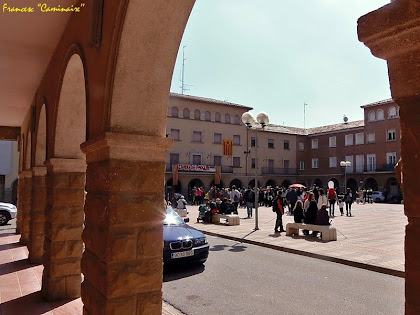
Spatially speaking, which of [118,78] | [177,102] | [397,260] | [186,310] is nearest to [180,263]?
[186,310]

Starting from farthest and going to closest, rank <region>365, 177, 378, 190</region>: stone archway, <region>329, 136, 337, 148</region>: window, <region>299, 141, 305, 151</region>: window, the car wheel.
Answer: <region>299, 141, 305, 151</region>: window, <region>329, 136, 337, 148</region>: window, <region>365, 177, 378, 190</region>: stone archway, the car wheel

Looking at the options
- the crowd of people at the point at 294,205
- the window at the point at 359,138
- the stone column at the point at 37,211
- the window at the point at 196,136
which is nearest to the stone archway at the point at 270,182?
the window at the point at 359,138

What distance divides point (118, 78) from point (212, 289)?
175 inches

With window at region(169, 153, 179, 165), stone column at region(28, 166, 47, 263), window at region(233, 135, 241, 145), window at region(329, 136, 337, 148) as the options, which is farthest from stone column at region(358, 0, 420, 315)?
window at region(329, 136, 337, 148)

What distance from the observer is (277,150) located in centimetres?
4747

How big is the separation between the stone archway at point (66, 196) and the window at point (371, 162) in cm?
4075

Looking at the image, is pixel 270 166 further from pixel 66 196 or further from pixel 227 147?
pixel 66 196

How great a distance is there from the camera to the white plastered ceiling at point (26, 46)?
4664 mm

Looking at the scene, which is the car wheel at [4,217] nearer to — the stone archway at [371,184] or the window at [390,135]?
the window at [390,135]

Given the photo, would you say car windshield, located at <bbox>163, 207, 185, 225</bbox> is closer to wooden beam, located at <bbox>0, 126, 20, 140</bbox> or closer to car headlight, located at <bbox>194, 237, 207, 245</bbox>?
car headlight, located at <bbox>194, 237, 207, 245</bbox>

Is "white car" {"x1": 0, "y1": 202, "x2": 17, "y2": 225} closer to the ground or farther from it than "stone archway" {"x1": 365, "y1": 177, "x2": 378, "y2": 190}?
closer to the ground

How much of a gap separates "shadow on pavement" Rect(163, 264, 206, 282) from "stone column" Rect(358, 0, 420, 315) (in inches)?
248

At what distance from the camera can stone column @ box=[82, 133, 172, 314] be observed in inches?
111

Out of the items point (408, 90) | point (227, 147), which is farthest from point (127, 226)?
point (227, 147)
